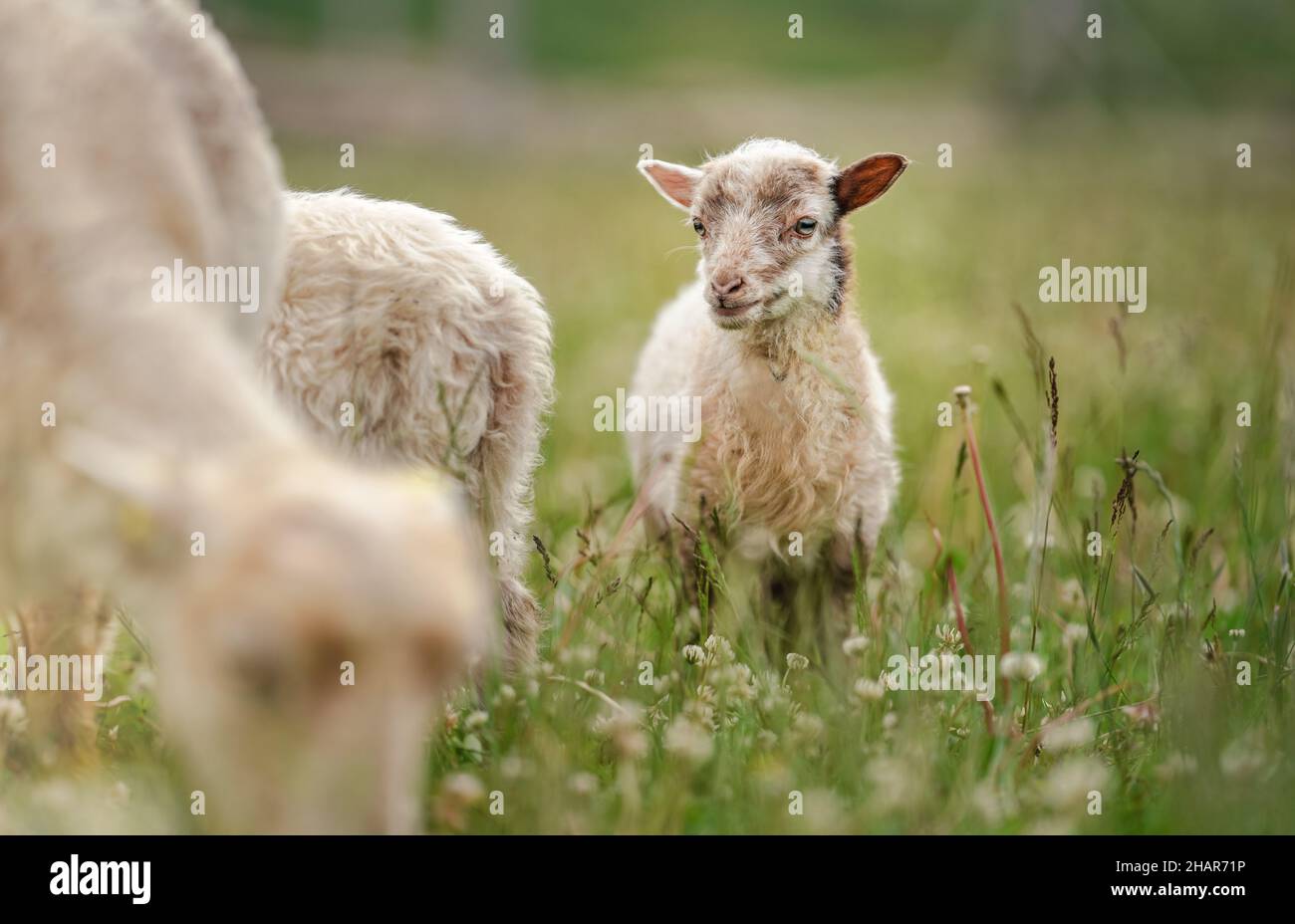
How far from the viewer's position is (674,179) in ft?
15.9

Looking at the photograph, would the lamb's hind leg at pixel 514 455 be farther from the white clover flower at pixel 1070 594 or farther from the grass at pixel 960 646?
the white clover flower at pixel 1070 594

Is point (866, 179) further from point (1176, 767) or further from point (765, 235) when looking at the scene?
point (1176, 767)

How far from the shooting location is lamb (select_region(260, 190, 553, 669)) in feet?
11.9

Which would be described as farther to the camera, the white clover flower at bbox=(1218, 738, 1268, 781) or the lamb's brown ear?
the lamb's brown ear

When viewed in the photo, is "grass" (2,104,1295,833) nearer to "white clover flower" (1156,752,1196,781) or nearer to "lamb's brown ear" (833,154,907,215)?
"white clover flower" (1156,752,1196,781)

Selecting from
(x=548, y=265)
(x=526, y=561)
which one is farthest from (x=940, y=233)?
(x=526, y=561)

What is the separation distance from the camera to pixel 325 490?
81.6 inches

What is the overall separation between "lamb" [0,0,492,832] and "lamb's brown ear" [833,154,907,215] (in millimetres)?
2076

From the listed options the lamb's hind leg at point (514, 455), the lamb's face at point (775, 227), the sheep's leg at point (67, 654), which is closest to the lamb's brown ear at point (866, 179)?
the lamb's face at point (775, 227)

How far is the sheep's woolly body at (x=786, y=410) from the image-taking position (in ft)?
14.7

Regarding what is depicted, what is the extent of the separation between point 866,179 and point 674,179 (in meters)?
0.70

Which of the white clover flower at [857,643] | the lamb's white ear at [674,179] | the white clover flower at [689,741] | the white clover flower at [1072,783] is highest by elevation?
the lamb's white ear at [674,179]

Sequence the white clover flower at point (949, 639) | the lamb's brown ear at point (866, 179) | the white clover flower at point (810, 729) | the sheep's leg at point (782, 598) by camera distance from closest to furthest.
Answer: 1. the white clover flower at point (810, 729)
2. the white clover flower at point (949, 639)
3. the lamb's brown ear at point (866, 179)
4. the sheep's leg at point (782, 598)

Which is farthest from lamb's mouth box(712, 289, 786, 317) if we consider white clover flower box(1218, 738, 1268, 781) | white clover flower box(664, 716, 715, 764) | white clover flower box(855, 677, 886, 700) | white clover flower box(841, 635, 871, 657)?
white clover flower box(1218, 738, 1268, 781)
